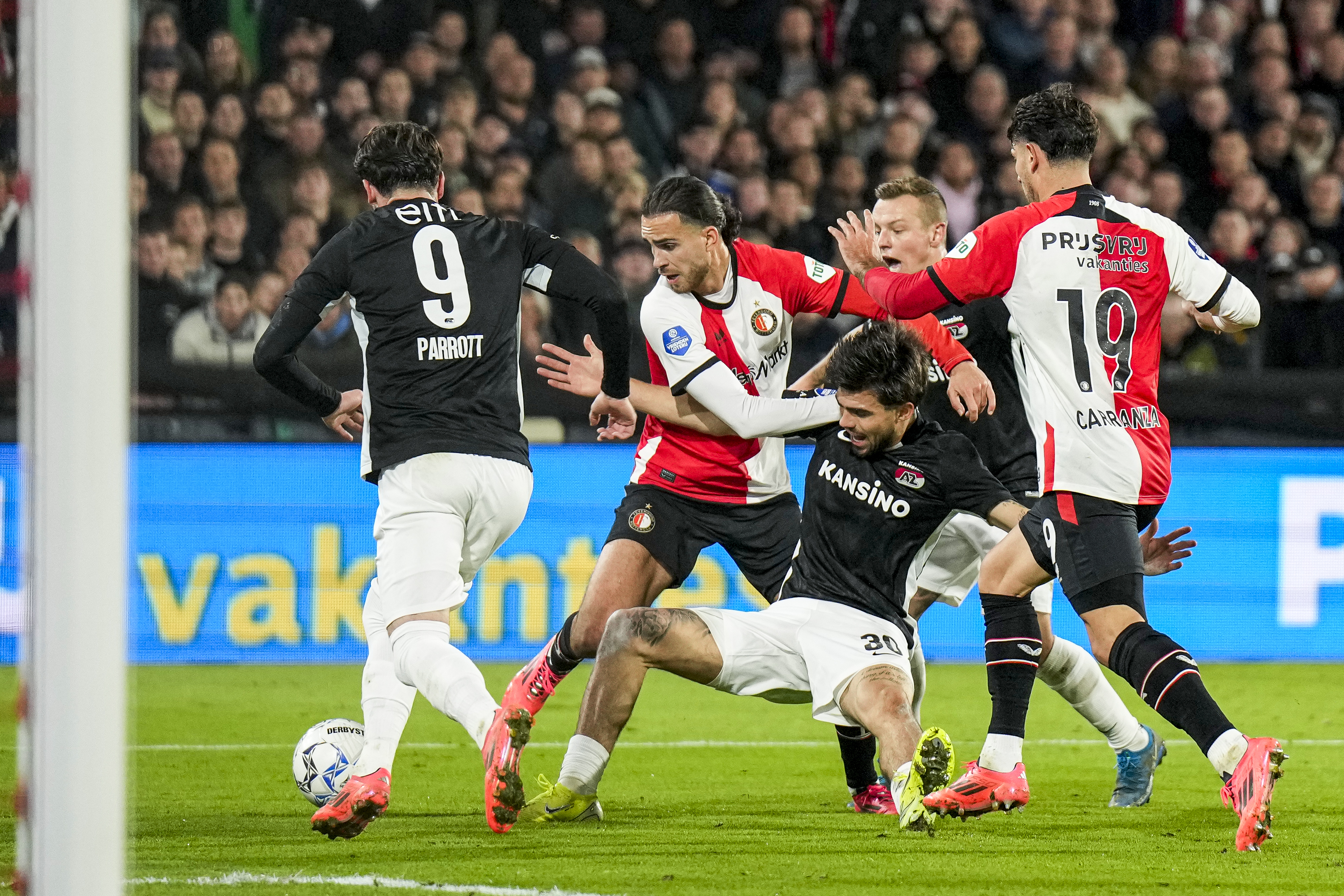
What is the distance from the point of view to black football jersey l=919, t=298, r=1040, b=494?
220 inches

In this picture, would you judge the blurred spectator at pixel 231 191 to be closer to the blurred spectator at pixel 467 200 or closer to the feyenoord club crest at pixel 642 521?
the blurred spectator at pixel 467 200

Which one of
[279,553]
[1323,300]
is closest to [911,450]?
[279,553]

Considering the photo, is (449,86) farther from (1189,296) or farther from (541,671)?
(1189,296)

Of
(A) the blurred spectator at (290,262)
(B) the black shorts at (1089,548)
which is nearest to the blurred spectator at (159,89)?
(A) the blurred spectator at (290,262)

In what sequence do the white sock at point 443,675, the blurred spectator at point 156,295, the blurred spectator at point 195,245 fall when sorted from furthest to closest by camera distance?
1. the blurred spectator at point 195,245
2. the blurred spectator at point 156,295
3. the white sock at point 443,675

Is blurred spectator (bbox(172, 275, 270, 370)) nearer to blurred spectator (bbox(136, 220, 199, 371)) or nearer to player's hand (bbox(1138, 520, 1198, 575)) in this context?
blurred spectator (bbox(136, 220, 199, 371))

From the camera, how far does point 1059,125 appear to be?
189 inches

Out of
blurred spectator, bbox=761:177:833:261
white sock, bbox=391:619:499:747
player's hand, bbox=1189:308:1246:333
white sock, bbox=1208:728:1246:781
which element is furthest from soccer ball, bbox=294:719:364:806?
blurred spectator, bbox=761:177:833:261

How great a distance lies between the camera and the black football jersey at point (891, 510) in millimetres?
4855

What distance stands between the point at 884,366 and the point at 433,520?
1.38m

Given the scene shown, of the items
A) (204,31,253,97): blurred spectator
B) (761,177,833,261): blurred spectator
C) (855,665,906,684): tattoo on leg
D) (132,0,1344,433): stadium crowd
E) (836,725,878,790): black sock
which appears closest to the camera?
(855,665,906,684): tattoo on leg

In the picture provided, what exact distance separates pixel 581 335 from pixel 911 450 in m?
5.16

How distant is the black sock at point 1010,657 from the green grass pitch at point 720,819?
0.32 metres

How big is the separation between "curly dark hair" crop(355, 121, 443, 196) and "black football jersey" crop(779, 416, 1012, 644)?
1.54 m
